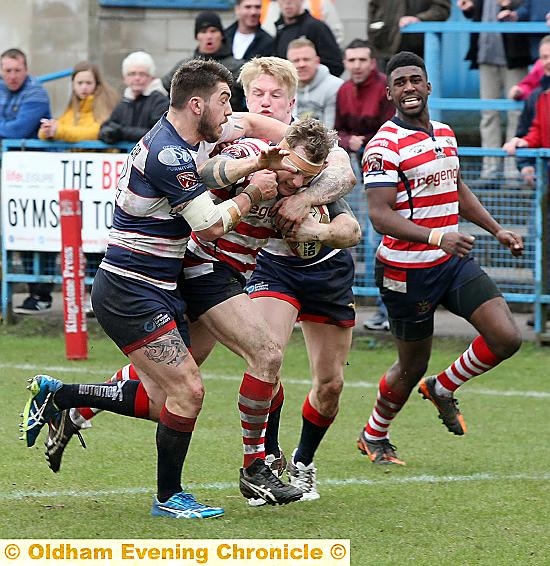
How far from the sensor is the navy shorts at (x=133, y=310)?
253 inches

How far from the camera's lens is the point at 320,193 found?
686cm

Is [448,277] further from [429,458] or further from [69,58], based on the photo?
[69,58]

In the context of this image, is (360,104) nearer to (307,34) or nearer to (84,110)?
(307,34)

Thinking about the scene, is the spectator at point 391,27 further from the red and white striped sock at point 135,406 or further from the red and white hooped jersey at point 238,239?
the red and white striped sock at point 135,406

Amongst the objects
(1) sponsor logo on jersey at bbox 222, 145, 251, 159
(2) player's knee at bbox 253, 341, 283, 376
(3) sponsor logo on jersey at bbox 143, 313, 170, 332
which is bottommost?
(2) player's knee at bbox 253, 341, 283, 376

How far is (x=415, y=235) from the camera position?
25.2ft

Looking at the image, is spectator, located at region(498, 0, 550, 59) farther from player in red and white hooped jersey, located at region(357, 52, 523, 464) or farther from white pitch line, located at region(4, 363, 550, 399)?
player in red and white hooped jersey, located at region(357, 52, 523, 464)

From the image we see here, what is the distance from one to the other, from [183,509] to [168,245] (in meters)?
1.17

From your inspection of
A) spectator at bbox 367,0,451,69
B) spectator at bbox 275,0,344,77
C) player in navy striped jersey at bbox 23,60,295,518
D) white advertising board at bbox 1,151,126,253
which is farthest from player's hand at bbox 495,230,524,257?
spectator at bbox 367,0,451,69

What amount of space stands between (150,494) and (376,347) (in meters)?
5.19

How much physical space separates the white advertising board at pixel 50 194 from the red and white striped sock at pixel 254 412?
575cm

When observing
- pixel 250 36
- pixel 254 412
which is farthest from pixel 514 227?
pixel 254 412

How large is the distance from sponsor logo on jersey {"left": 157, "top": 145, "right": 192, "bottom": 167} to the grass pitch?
1.57 meters

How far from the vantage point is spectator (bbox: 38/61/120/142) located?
12.8 meters
